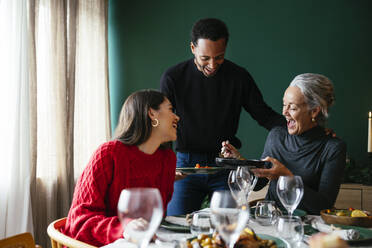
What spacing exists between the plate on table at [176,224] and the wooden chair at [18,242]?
0.42 metres

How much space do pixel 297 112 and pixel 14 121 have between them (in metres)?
2.13

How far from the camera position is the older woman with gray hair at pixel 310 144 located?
1.98 metres

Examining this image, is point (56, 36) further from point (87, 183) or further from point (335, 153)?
point (335, 153)

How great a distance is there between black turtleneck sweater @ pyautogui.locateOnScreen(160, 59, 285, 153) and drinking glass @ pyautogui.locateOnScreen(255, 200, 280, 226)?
107 centimetres

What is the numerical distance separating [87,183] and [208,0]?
129 inches

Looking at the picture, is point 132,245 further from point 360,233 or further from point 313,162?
point 313,162

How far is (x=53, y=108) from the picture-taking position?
3.55 meters

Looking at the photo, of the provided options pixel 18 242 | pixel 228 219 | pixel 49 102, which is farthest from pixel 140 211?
pixel 49 102

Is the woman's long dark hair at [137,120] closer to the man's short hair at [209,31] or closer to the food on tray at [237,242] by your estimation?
the man's short hair at [209,31]

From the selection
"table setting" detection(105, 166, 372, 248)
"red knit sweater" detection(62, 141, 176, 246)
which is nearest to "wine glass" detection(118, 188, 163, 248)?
"table setting" detection(105, 166, 372, 248)

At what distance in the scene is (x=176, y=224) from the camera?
1.40 meters

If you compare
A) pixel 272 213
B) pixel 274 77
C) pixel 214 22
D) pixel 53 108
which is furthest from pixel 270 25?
pixel 272 213

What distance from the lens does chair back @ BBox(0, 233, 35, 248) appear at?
1.17 meters

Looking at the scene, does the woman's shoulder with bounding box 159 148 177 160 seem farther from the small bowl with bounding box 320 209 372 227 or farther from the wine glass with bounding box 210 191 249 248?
the wine glass with bounding box 210 191 249 248
